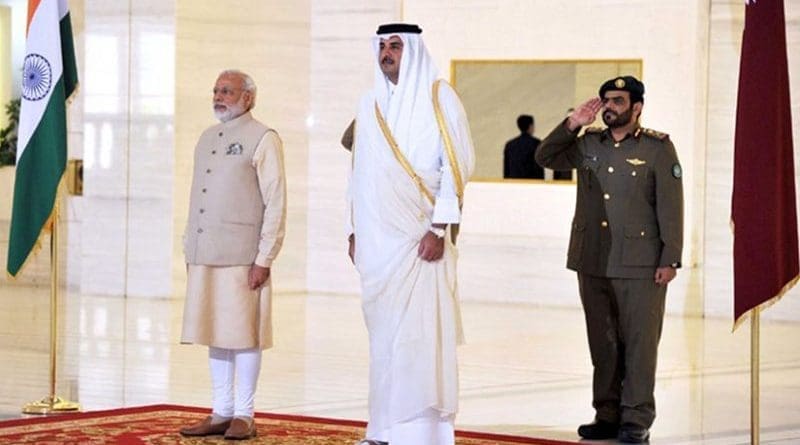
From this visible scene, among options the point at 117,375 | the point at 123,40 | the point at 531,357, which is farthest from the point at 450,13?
the point at 117,375

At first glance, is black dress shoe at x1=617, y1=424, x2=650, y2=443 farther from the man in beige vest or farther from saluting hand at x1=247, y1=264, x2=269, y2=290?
saluting hand at x1=247, y1=264, x2=269, y2=290

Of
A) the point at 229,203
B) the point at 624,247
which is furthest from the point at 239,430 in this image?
Answer: the point at 624,247

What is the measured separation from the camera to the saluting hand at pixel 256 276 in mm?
8242

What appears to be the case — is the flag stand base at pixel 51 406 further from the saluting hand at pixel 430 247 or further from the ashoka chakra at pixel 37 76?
the saluting hand at pixel 430 247

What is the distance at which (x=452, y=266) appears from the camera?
24.2 feet

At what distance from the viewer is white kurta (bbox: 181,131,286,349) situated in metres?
8.23

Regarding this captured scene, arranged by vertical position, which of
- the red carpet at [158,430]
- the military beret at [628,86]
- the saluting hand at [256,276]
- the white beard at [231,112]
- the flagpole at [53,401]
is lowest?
the red carpet at [158,430]

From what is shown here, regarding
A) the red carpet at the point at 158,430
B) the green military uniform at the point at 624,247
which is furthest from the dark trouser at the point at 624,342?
the red carpet at the point at 158,430

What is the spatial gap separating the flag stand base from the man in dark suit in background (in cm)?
791

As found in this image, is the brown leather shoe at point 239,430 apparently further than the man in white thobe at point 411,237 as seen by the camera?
Yes

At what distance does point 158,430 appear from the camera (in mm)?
8484

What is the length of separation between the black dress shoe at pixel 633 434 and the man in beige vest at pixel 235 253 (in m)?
1.95

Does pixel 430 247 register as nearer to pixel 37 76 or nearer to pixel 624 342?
pixel 624 342

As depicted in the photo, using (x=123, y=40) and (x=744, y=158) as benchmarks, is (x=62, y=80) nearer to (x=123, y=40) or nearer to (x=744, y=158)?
(x=744, y=158)
